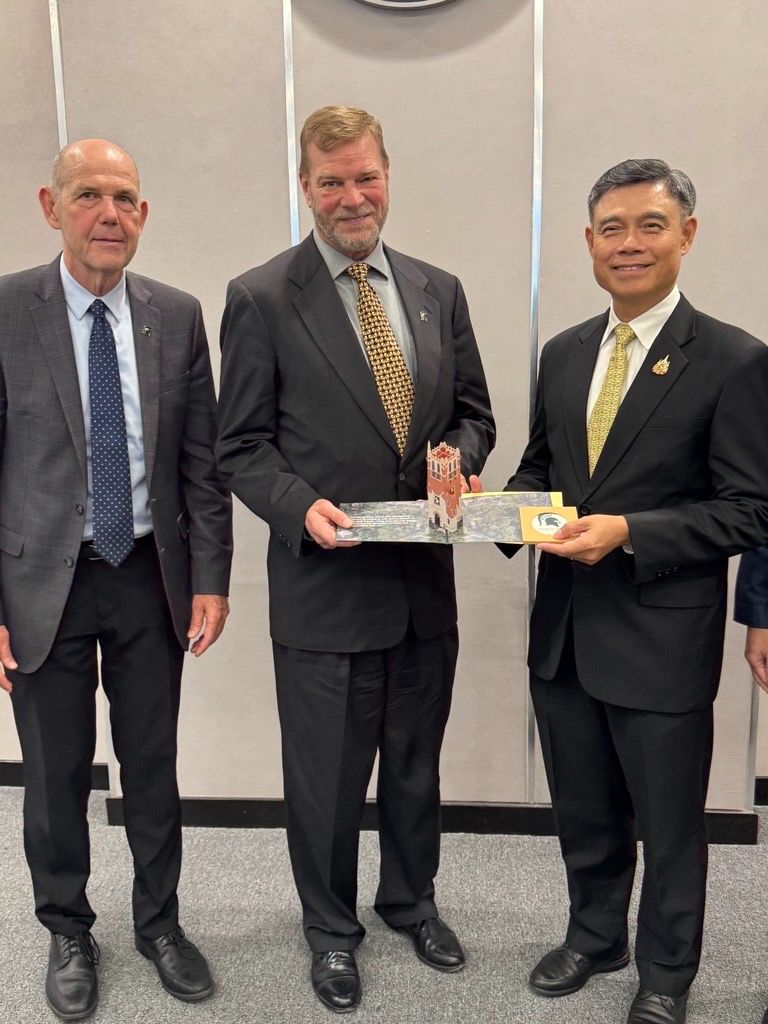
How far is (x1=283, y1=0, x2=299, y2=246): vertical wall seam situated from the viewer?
2.82 metres

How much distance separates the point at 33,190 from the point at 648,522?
8.60 ft

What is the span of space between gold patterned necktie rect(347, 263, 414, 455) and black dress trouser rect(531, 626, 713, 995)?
26.6 inches

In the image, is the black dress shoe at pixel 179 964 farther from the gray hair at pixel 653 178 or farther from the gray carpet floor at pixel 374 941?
the gray hair at pixel 653 178

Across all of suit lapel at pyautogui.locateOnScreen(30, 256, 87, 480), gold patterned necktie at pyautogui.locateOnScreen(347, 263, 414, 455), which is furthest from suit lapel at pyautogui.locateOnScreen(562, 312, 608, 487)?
suit lapel at pyautogui.locateOnScreen(30, 256, 87, 480)

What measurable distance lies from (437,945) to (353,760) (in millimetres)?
581

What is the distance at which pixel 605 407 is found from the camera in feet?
6.72

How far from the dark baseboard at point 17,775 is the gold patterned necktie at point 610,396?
2487mm

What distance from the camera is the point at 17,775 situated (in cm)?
364

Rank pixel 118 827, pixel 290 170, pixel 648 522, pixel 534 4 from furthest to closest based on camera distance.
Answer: pixel 118 827 → pixel 290 170 → pixel 534 4 → pixel 648 522

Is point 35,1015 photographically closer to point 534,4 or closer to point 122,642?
point 122,642

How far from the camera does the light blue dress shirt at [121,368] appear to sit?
7.13 feet

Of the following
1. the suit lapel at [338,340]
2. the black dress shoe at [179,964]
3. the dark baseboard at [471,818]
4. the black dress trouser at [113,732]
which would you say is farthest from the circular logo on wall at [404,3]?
the black dress shoe at [179,964]

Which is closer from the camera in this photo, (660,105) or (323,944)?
(323,944)

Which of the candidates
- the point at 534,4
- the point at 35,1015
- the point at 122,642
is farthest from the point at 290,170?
the point at 35,1015
